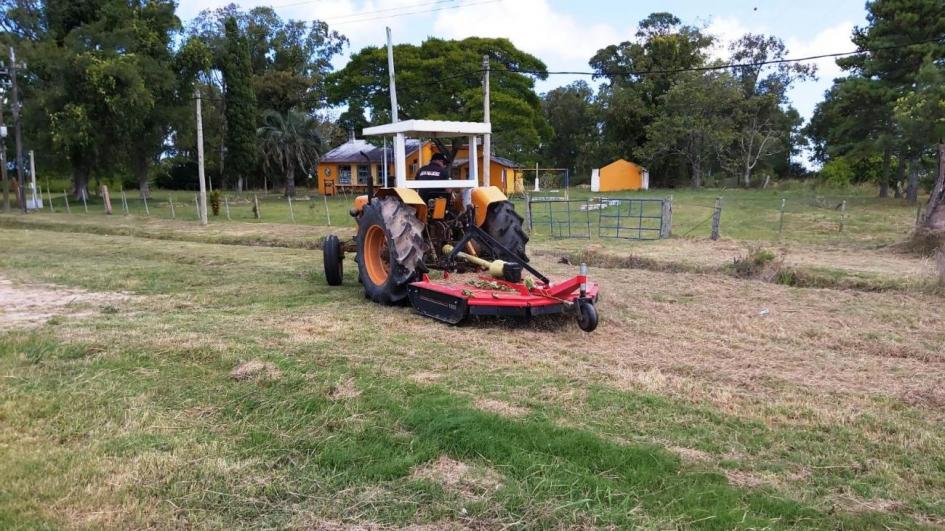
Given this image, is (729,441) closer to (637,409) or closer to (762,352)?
(637,409)

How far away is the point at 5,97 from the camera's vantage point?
36.8 metres

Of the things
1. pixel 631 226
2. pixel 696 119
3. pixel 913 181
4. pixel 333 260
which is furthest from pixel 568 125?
pixel 333 260

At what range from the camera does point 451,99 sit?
3972 centimetres

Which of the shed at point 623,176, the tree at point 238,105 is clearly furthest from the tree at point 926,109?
the tree at point 238,105

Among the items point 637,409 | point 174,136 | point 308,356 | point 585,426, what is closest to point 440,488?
point 585,426

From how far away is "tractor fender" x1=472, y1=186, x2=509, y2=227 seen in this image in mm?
8250

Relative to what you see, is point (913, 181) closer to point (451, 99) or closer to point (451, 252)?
point (451, 99)

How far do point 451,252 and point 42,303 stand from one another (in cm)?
490

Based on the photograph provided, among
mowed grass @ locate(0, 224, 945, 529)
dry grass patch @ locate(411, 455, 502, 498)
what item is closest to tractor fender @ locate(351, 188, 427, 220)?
mowed grass @ locate(0, 224, 945, 529)

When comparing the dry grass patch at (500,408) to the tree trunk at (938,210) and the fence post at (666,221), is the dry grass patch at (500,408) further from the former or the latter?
the fence post at (666,221)

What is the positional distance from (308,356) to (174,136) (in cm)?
3758

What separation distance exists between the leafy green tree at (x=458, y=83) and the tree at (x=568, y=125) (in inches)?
829

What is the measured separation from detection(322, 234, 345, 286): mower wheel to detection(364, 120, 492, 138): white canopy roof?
66.2 inches

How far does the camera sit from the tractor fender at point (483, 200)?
27.1 ft
